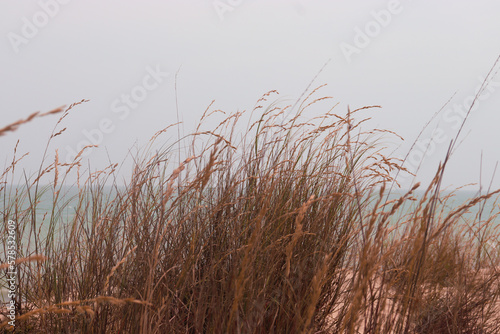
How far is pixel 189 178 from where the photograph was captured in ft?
8.82

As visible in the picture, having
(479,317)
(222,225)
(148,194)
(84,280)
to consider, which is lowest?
(479,317)

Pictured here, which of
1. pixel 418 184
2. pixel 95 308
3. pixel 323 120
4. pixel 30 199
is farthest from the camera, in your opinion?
pixel 323 120

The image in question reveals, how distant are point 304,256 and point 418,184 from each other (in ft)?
3.51

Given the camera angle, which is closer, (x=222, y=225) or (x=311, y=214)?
(x=222, y=225)

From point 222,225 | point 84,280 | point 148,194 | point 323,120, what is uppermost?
point 323,120

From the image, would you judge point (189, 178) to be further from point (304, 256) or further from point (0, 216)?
point (0, 216)

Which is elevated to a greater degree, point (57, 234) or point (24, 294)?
point (57, 234)

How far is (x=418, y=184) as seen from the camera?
1449mm

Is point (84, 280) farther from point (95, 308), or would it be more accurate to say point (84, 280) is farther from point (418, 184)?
point (418, 184)

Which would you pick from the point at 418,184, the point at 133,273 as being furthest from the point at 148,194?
the point at 418,184

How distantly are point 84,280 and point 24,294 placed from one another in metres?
0.77

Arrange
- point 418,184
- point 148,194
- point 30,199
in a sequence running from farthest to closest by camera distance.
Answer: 1. point 30,199
2. point 148,194
3. point 418,184

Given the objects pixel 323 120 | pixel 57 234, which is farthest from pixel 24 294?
pixel 323 120

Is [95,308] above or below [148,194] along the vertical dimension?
below
